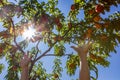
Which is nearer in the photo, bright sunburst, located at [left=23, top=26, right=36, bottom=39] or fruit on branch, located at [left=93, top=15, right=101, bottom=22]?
fruit on branch, located at [left=93, top=15, right=101, bottom=22]

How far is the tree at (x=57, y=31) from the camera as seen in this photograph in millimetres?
14312

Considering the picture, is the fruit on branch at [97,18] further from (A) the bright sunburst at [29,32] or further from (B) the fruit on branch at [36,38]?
(B) the fruit on branch at [36,38]

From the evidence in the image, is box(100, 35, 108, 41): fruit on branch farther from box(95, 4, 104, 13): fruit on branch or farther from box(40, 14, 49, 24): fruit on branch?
box(40, 14, 49, 24): fruit on branch

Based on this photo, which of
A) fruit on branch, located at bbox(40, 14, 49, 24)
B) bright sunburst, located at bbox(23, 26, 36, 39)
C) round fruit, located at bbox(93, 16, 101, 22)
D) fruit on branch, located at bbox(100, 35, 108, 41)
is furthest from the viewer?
bright sunburst, located at bbox(23, 26, 36, 39)

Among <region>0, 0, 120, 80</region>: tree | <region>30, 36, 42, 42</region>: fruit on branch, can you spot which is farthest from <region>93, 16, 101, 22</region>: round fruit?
<region>30, 36, 42, 42</region>: fruit on branch

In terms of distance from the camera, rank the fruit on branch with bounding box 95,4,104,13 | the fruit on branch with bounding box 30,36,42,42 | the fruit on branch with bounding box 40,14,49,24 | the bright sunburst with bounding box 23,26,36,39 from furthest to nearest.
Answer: the fruit on branch with bounding box 30,36,42,42 → the bright sunburst with bounding box 23,26,36,39 → the fruit on branch with bounding box 40,14,49,24 → the fruit on branch with bounding box 95,4,104,13

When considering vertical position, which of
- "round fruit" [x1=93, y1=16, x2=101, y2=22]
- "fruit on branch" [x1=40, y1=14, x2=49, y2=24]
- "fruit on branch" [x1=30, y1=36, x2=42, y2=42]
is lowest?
"round fruit" [x1=93, y1=16, x2=101, y2=22]

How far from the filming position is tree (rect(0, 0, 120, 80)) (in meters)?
14.3

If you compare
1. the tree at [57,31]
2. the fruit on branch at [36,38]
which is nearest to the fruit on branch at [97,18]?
the tree at [57,31]

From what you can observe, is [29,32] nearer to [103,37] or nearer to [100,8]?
[103,37]

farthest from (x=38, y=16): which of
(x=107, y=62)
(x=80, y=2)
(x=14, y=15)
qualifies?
→ (x=107, y=62)

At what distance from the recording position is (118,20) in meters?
14.3

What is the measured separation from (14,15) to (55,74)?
6.50m

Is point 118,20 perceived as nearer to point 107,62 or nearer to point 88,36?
point 88,36
